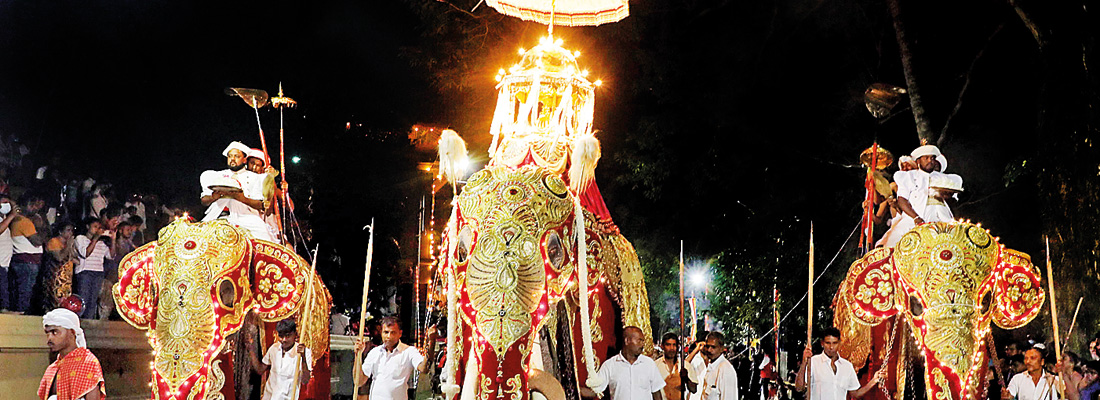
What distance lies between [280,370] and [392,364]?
2.95ft

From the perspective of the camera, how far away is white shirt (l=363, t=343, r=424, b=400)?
959 cm

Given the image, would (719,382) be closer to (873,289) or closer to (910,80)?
(873,289)

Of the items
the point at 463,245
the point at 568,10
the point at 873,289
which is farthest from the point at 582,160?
the point at 873,289

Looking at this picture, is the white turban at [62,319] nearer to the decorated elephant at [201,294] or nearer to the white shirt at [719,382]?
the decorated elephant at [201,294]

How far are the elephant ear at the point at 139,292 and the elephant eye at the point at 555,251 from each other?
9.98 ft

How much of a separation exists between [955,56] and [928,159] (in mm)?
8092

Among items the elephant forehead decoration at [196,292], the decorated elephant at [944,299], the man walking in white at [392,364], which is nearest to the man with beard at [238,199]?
the elephant forehead decoration at [196,292]

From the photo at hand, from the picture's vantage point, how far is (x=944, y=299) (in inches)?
356

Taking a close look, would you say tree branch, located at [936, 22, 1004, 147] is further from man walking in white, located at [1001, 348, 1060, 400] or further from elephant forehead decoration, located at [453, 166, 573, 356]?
elephant forehead decoration, located at [453, 166, 573, 356]

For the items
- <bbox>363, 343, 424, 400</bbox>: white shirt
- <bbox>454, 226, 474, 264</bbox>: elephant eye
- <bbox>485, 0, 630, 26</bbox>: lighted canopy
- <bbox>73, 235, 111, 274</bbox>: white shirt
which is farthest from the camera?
<bbox>73, 235, 111, 274</bbox>: white shirt

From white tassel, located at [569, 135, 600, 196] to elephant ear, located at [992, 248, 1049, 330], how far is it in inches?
139

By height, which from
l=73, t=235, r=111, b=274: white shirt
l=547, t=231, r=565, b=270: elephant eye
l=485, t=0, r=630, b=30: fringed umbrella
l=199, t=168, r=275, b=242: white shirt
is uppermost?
l=485, t=0, r=630, b=30: fringed umbrella

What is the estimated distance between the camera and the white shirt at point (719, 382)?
11516 mm

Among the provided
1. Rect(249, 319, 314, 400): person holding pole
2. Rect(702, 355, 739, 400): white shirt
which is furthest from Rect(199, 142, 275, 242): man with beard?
Rect(702, 355, 739, 400): white shirt
